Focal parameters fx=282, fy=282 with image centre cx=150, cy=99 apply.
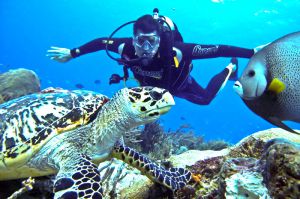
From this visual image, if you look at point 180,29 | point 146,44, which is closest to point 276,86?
point 146,44

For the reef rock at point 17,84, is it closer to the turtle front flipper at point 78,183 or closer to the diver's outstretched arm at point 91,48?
the diver's outstretched arm at point 91,48

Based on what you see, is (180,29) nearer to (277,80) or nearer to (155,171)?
(155,171)

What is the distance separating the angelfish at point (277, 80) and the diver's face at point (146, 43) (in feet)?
14.6

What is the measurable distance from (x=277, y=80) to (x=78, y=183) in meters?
1.89

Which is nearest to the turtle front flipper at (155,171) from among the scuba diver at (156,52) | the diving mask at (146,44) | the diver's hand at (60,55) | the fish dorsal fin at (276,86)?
the fish dorsal fin at (276,86)

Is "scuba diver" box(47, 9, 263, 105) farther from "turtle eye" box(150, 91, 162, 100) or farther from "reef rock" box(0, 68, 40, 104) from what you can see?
"turtle eye" box(150, 91, 162, 100)

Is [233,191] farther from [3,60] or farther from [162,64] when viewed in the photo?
[3,60]

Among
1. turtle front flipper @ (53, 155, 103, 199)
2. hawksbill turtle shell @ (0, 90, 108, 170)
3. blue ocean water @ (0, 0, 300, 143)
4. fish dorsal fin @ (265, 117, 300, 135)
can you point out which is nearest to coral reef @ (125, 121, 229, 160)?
hawksbill turtle shell @ (0, 90, 108, 170)

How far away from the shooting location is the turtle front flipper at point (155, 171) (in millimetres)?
3063

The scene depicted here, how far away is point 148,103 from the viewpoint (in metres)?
3.01

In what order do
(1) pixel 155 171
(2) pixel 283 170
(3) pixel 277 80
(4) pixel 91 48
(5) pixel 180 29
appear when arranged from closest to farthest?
1. (2) pixel 283 170
2. (3) pixel 277 80
3. (1) pixel 155 171
4. (4) pixel 91 48
5. (5) pixel 180 29

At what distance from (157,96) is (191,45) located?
4466mm

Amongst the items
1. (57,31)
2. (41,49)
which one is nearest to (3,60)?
(41,49)

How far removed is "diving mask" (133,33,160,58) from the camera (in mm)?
6496
